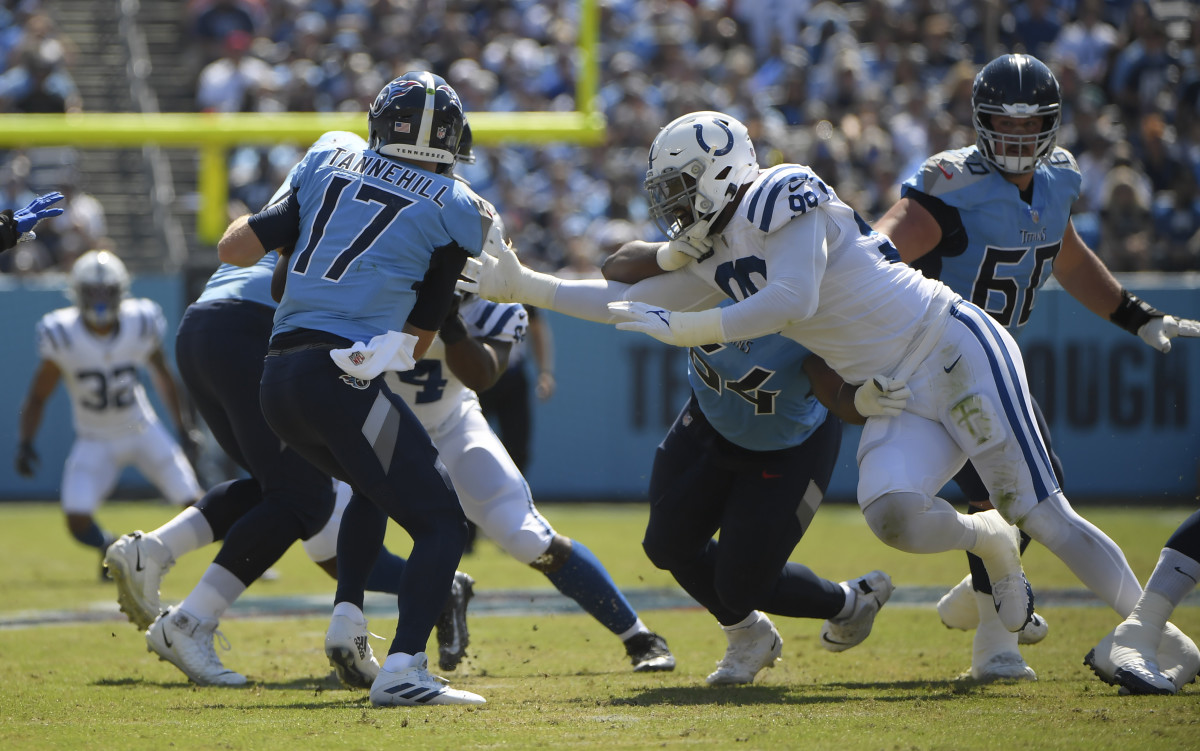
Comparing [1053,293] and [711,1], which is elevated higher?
[711,1]

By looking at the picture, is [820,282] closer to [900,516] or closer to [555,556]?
[900,516]

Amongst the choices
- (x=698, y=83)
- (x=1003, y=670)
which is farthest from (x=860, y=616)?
(x=698, y=83)

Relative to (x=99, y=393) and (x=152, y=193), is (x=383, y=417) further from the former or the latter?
(x=152, y=193)

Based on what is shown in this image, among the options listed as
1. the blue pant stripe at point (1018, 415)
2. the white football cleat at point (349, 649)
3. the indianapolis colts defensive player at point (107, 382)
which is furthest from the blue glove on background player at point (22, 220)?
the indianapolis colts defensive player at point (107, 382)

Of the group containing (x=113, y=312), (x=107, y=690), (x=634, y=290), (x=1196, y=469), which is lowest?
(x=1196, y=469)

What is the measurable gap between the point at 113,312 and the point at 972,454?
6013 millimetres

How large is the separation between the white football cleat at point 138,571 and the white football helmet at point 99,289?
370 centimetres

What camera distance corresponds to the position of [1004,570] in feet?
14.4

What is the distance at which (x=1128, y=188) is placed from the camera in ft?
38.0

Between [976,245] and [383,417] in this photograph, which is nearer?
[383,417]

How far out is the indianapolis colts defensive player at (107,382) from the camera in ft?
27.4

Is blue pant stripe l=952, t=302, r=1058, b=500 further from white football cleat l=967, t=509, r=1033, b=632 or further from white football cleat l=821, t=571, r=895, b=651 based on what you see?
white football cleat l=821, t=571, r=895, b=651

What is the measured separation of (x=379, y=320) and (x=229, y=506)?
1.53 m

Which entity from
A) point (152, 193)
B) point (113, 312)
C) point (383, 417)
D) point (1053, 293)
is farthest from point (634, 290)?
point (152, 193)
